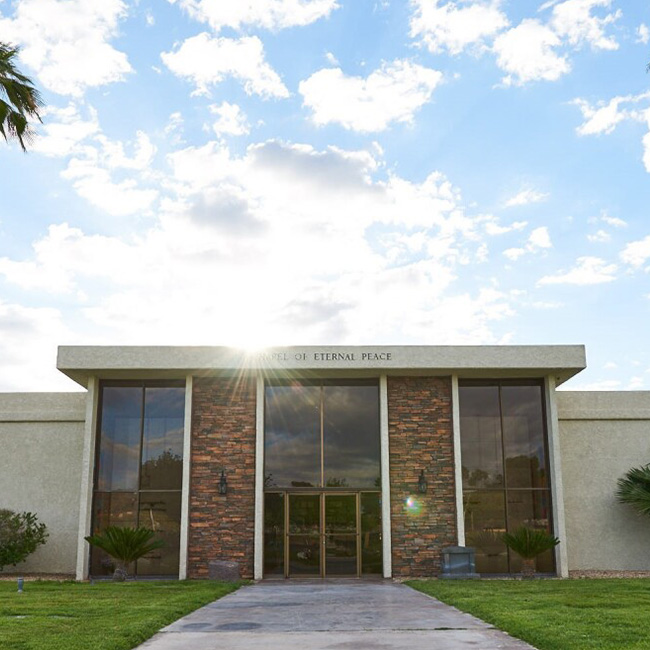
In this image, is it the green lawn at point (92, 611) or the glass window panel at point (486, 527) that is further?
the glass window panel at point (486, 527)

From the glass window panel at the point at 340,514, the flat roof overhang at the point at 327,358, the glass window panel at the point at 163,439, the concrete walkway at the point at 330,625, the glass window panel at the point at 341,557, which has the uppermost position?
the flat roof overhang at the point at 327,358

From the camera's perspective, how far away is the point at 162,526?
1998 centimetres

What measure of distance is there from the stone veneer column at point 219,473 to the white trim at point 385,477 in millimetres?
3182

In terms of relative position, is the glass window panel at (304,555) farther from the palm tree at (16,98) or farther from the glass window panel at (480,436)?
the palm tree at (16,98)

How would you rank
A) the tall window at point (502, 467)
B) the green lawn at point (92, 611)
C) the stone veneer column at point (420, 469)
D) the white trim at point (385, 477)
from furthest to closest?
the tall window at point (502, 467) < the stone veneer column at point (420, 469) < the white trim at point (385, 477) < the green lawn at point (92, 611)

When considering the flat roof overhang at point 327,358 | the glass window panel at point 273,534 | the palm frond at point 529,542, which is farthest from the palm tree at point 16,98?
the palm frond at point 529,542

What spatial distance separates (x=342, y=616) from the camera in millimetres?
11656

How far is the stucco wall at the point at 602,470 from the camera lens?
21.6 m

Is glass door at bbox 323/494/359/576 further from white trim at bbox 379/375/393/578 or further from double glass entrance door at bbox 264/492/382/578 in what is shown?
white trim at bbox 379/375/393/578

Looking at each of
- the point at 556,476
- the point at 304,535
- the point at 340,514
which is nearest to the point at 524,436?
the point at 556,476

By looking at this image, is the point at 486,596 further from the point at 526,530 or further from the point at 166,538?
the point at 166,538

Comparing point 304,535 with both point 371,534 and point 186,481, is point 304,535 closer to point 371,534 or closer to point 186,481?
point 371,534

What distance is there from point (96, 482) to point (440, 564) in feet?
28.5

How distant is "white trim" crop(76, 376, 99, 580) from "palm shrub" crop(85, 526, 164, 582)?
0.83 m
